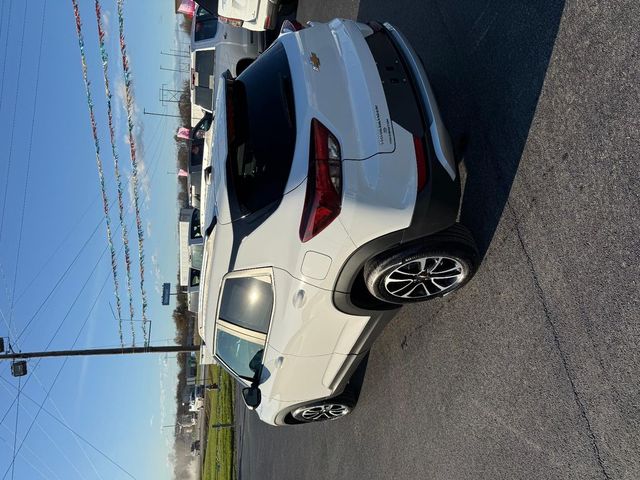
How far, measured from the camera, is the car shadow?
3.44m

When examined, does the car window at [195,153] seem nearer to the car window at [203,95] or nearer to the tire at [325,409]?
the car window at [203,95]

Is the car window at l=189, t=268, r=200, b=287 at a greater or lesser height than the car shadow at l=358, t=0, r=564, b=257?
lesser

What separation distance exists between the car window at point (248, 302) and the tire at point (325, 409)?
4.19ft

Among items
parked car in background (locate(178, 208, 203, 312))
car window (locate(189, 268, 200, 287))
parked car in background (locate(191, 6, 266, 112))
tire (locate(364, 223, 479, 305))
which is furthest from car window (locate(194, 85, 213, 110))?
tire (locate(364, 223, 479, 305))

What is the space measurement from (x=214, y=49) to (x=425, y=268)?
10054mm

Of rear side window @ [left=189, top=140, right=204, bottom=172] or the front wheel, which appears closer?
the front wheel

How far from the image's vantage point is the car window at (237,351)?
4.24 m

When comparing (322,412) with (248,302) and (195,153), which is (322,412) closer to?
(248,302)

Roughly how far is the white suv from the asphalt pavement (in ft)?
1.53

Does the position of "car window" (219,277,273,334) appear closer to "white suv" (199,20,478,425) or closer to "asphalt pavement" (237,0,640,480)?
"white suv" (199,20,478,425)

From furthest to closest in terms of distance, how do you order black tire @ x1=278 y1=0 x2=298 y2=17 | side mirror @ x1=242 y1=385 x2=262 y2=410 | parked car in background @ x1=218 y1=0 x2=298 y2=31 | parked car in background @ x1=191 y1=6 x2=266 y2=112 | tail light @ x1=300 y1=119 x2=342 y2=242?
parked car in background @ x1=191 y1=6 x2=266 y2=112
black tire @ x1=278 y1=0 x2=298 y2=17
parked car in background @ x1=218 y1=0 x2=298 y2=31
side mirror @ x1=242 y1=385 x2=262 y2=410
tail light @ x1=300 y1=119 x2=342 y2=242

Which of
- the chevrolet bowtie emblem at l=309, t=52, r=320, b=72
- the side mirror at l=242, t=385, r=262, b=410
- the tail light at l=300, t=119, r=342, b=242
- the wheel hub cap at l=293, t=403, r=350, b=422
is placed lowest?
the wheel hub cap at l=293, t=403, r=350, b=422

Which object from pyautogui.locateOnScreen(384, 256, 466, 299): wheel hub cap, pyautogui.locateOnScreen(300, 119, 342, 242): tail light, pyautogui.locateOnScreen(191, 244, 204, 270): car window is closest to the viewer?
pyautogui.locateOnScreen(300, 119, 342, 242): tail light

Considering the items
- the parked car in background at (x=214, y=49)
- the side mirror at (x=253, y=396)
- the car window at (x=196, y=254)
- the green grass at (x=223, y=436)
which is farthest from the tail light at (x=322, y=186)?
the green grass at (x=223, y=436)
